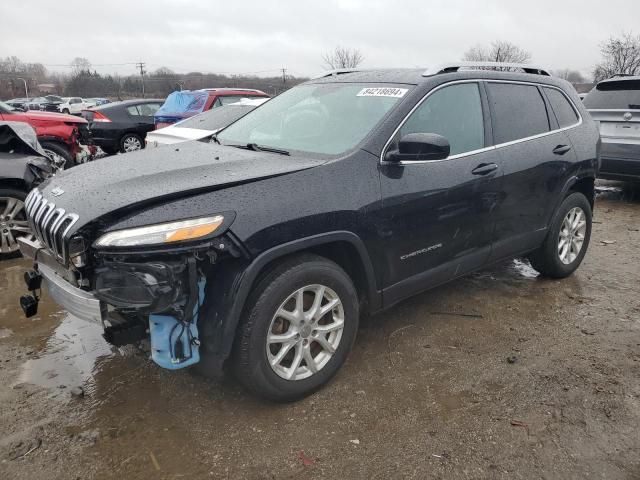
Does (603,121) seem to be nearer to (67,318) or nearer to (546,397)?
(546,397)

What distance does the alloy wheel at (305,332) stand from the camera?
8.98 ft

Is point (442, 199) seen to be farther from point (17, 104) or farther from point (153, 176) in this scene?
point (17, 104)

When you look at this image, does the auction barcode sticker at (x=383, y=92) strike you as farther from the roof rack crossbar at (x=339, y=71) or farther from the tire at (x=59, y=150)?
the tire at (x=59, y=150)

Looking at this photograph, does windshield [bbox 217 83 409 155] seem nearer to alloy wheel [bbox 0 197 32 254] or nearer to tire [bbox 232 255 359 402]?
tire [bbox 232 255 359 402]

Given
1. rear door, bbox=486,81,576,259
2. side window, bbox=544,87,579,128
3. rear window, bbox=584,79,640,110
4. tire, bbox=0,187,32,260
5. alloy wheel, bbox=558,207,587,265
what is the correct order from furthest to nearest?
rear window, bbox=584,79,640,110, tire, bbox=0,187,32,260, alloy wheel, bbox=558,207,587,265, side window, bbox=544,87,579,128, rear door, bbox=486,81,576,259

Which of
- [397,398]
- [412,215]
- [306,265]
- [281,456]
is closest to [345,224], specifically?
[306,265]

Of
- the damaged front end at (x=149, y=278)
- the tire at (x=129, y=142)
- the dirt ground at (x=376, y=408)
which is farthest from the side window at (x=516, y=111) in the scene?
the tire at (x=129, y=142)

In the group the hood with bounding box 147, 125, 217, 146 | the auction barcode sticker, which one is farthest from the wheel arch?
the hood with bounding box 147, 125, 217, 146

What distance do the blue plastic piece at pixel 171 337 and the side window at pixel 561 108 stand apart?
348 centimetres

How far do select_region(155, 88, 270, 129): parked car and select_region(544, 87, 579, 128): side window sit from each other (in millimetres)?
6751

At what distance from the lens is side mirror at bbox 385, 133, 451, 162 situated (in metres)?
2.95

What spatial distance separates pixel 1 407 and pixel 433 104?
3.19 m

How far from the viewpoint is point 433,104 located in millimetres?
3396

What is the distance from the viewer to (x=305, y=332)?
2807 mm
